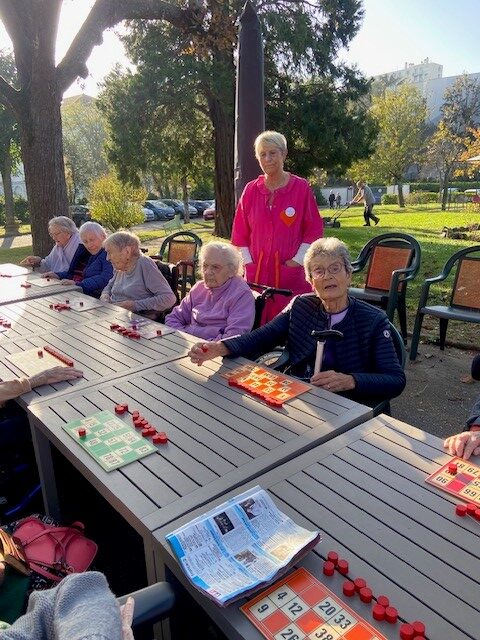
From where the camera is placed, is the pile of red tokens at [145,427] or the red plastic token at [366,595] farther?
the pile of red tokens at [145,427]

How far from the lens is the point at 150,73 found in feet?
33.3

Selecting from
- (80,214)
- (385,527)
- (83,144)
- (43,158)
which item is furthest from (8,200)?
(385,527)

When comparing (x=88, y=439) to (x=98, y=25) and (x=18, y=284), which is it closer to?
(x=18, y=284)

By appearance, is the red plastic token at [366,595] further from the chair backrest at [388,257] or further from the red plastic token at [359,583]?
the chair backrest at [388,257]

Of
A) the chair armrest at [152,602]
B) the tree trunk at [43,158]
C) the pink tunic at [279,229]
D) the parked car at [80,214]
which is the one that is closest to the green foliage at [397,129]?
the parked car at [80,214]

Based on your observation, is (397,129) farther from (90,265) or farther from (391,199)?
(90,265)

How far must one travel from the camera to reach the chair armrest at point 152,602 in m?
→ 1.08

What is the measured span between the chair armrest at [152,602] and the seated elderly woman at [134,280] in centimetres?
283

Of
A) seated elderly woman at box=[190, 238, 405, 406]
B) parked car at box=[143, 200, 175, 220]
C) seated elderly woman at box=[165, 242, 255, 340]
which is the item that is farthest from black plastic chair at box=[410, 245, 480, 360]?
parked car at box=[143, 200, 175, 220]

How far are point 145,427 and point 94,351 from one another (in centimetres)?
105

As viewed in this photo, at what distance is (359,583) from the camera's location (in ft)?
3.57

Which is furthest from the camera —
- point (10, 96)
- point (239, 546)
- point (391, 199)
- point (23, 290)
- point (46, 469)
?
point (391, 199)

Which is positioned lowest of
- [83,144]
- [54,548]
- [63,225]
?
[54,548]

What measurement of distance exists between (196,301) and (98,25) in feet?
19.3
